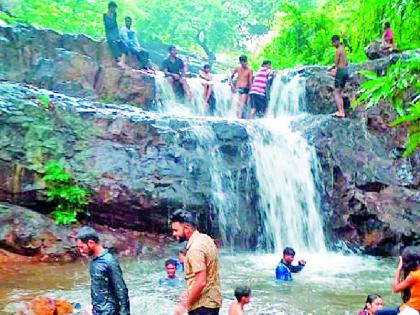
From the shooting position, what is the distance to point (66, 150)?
36.9 ft

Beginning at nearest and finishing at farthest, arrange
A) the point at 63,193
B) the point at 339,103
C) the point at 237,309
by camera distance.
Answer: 1. the point at 237,309
2. the point at 63,193
3. the point at 339,103

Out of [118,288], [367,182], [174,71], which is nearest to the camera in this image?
[118,288]

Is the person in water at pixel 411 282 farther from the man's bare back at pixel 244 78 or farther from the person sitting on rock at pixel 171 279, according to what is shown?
Result: the man's bare back at pixel 244 78

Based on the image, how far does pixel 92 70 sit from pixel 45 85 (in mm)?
1279

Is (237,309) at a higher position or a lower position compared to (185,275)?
lower

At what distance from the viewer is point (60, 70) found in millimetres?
14641

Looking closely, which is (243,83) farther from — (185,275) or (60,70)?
(185,275)

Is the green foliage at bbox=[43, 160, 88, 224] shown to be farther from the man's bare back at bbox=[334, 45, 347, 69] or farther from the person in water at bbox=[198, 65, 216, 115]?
the man's bare back at bbox=[334, 45, 347, 69]

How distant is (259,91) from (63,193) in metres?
7.10

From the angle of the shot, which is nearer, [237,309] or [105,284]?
[105,284]

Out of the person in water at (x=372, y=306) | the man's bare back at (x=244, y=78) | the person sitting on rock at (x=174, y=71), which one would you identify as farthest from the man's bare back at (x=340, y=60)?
the person in water at (x=372, y=306)

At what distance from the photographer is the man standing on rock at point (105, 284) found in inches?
174

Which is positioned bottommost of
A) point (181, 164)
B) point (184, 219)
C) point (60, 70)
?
point (184, 219)

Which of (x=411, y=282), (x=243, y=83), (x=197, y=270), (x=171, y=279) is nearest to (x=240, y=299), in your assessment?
(x=197, y=270)
